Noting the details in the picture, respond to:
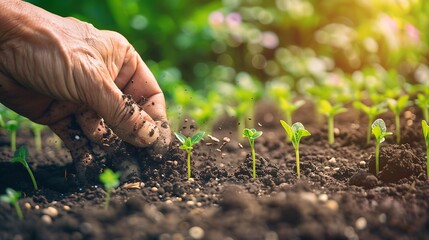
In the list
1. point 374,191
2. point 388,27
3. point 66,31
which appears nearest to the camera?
point 374,191

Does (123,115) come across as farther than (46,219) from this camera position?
Yes

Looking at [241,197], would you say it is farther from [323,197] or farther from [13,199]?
[13,199]

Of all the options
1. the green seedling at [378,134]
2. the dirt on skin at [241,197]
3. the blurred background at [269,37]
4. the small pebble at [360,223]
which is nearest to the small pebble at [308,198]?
the dirt on skin at [241,197]

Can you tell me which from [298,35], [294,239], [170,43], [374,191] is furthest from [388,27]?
[294,239]

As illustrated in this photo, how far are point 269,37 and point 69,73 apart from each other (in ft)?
12.5

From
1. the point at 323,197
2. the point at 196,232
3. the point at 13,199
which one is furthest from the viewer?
the point at 323,197

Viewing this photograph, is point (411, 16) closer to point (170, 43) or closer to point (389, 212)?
point (170, 43)

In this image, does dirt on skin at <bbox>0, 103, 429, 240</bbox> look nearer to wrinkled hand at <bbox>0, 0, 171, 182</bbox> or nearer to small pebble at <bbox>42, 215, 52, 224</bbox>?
small pebble at <bbox>42, 215, 52, 224</bbox>

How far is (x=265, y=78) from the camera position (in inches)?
242

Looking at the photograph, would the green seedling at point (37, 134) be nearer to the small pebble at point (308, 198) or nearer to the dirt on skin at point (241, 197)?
the dirt on skin at point (241, 197)

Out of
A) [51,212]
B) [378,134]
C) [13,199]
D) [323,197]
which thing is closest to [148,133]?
[51,212]

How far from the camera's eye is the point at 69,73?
224 centimetres

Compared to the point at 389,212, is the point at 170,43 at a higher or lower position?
higher

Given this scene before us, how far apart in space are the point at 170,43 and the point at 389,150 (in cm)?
334
